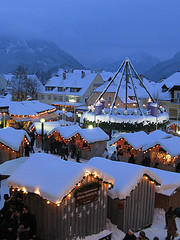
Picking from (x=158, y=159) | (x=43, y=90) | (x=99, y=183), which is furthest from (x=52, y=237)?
(x=43, y=90)

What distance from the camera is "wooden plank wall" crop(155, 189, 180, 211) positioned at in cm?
1237

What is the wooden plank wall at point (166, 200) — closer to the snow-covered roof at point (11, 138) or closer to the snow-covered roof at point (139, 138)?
the snow-covered roof at point (139, 138)

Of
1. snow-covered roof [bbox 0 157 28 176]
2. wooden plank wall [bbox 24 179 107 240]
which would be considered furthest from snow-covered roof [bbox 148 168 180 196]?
snow-covered roof [bbox 0 157 28 176]

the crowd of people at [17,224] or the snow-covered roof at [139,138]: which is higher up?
the snow-covered roof at [139,138]

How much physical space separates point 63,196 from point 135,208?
3516 mm

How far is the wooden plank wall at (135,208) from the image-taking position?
10695 mm

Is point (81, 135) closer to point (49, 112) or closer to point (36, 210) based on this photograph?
point (36, 210)

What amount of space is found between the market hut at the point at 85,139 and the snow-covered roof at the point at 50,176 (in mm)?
11329

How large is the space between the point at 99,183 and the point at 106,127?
1824cm

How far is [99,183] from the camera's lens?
986 cm

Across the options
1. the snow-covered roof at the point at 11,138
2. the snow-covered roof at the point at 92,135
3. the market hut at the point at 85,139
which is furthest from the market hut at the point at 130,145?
the snow-covered roof at the point at 11,138

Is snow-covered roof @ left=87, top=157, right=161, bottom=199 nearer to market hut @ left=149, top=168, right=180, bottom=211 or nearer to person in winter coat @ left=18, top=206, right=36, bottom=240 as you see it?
market hut @ left=149, top=168, right=180, bottom=211

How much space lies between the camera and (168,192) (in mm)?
12266

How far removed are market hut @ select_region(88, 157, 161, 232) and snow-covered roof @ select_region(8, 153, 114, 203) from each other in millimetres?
823
